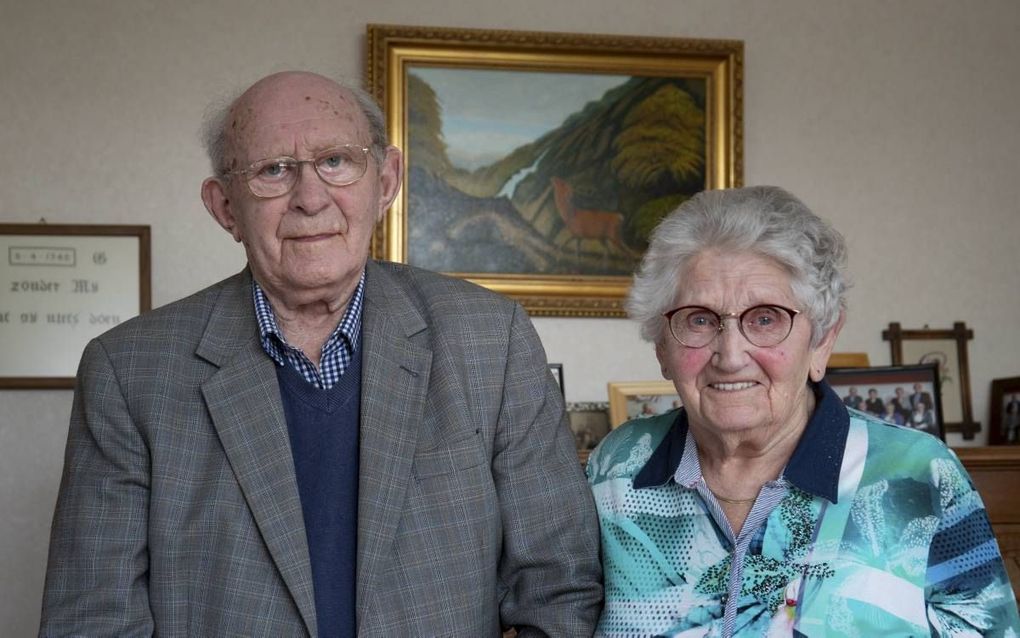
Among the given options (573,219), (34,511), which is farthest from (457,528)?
(34,511)

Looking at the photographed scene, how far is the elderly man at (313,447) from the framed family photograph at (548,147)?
1.44m

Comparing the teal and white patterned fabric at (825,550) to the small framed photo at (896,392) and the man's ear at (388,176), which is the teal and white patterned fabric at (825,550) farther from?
the small framed photo at (896,392)

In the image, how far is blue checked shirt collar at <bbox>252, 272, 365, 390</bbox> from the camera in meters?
1.79

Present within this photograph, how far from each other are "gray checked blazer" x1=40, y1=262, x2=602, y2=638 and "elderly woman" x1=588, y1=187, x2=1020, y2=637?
0.14m

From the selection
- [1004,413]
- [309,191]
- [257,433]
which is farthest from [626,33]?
[257,433]

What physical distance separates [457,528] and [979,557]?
0.75 m

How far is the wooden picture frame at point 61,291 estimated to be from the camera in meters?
3.21

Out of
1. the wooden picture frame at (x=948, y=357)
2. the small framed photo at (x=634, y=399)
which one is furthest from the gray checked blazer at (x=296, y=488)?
the wooden picture frame at (x=948, y=357)

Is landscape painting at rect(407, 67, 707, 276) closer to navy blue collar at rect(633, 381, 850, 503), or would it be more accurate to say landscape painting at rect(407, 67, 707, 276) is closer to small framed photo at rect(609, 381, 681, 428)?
small framed photo at rect(609, 381, 681, 428)

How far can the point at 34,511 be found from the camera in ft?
10.6

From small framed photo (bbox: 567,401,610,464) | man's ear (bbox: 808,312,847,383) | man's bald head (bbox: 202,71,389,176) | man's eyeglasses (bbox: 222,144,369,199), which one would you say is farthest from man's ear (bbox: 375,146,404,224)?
small framed photo (bbox: 567,401,610,464)

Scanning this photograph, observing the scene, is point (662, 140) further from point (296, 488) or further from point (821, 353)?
point (296, 488)

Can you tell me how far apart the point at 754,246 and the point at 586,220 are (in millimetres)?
1734

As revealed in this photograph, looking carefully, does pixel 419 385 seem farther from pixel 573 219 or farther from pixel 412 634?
pixel 573 219
